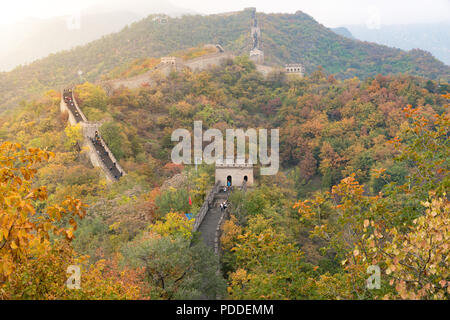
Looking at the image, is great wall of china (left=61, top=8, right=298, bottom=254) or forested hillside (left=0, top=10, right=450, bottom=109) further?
forested hillside (left=0, top=10, right=450, bottom=109)

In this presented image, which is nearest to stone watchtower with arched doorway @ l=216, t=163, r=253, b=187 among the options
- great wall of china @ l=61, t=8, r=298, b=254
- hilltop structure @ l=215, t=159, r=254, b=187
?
hilltop structure @ l=215, t=159, r=254, b=187

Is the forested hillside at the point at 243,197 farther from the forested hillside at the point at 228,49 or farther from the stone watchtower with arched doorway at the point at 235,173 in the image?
the forested hillside at the point at 228,49

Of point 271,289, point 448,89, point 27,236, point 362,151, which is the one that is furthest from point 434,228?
point 448,89

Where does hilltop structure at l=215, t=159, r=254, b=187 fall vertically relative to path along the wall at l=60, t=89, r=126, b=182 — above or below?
below

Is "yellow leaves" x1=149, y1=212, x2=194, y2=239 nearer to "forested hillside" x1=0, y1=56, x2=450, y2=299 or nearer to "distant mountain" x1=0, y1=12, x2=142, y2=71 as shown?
"forested hillside" x1=0, y1=56, x2=450, y2=299

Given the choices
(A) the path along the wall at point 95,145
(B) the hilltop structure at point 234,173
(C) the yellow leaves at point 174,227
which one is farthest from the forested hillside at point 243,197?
(B) the hilltop structure at point 234,173

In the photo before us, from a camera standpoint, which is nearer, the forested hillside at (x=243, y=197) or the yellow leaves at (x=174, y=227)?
the forested hillside at (x=243, y=197)

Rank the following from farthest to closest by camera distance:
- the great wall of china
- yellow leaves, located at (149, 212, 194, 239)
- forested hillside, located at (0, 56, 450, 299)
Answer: the great wall of china < yellow leaves, located at (149, 212, 194, 239) < forested hillside, located at (0, 56, 450, 299)

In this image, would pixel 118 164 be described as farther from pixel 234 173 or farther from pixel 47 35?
pixel 47 35
